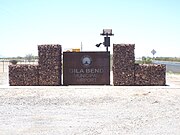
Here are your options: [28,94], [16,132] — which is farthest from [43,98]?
[16,132]

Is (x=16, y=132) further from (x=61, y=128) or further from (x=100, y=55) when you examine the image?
(x=100, y=55)

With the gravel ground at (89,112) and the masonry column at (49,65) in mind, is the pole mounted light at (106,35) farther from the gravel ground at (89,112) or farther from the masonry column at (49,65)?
the gravel ground at (89,112)

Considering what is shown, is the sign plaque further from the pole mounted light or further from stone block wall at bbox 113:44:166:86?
the pole mounted light

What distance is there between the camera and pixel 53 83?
21391 millimetres

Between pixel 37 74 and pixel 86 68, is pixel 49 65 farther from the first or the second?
pixel 86 68

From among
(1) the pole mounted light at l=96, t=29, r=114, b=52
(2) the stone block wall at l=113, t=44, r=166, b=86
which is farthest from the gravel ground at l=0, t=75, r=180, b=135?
(1) the pole mounted light at l=96, t=29, r=114, b=52

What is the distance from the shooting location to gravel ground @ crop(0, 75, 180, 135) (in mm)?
9086

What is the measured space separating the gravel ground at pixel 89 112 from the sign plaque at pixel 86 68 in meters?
3.71

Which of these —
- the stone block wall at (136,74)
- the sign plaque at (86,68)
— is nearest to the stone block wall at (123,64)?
the stone block wall at (136,74)

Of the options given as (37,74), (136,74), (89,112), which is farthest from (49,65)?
(89,112)

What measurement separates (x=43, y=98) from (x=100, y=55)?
23.5ft

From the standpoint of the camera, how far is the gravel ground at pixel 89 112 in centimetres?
909

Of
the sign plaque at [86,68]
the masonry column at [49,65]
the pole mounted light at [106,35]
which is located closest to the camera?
the masonry column at [49,65]

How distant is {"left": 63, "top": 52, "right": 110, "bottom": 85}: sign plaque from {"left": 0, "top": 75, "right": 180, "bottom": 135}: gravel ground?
371 cm
